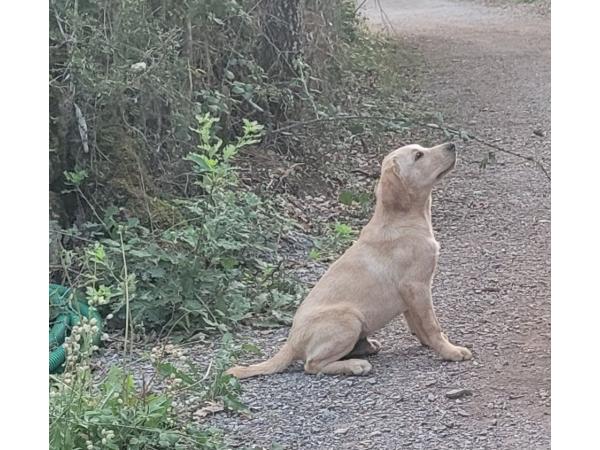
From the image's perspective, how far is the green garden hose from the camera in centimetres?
394

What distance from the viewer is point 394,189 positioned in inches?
161

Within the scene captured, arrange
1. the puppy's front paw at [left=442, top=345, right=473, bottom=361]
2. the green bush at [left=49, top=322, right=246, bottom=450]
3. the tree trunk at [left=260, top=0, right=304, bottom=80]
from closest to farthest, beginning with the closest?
the green bush at [left=49, top=322, right=246, bottom=450] < the puppy's front paw at [left=442, top=345, right=473, bottom=361] < the tree trunk at [left=260, top=0, right=304, bottom=80]

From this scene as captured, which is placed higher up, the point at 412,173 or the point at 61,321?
the point at 412,173

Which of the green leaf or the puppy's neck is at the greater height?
the puppy's neck

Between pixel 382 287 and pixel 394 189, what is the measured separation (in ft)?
1.26

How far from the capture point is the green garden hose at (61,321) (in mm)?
3943

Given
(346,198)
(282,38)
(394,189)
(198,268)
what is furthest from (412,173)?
(282,38)

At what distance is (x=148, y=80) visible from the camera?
5.36 meters

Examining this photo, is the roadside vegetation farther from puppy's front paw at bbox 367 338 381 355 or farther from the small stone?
the small stone

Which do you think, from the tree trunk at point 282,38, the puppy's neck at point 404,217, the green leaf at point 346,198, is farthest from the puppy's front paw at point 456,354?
the tree trunk at point 282,38

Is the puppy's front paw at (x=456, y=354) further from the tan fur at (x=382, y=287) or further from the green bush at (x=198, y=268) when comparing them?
the green bush at (x=198, y=268)

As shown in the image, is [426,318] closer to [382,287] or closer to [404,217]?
[382,287]

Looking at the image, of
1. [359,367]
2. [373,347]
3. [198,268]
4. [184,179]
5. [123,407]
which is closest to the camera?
[123,407]

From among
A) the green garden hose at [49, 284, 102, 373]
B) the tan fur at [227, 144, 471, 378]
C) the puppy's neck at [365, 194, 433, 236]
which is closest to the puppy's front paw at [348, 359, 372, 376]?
the tan fur at [227, 144, 471, 378]
